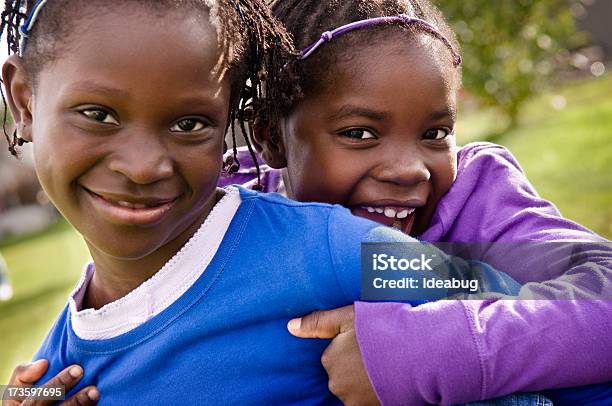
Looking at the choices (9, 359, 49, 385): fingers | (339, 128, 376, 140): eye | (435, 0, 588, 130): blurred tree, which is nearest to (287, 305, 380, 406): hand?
(339, 128, 376, 140): eye

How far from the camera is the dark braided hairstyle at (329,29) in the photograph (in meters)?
2.42

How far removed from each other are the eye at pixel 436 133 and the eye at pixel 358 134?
0.18 metres

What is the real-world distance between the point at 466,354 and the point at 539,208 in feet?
2.20

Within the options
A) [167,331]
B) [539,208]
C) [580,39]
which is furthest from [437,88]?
[580,39]

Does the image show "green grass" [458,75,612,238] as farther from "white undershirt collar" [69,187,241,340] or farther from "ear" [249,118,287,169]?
"white undershirt collar" [69,187,241,340]

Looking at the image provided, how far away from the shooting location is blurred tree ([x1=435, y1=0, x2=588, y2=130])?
9.34 metres

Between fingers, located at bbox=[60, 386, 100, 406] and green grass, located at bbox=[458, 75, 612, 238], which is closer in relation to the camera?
fingers, located at bbox=[60, 386, 100, 406]

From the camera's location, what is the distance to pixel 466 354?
185cm

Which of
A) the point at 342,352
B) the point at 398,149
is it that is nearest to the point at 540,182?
the point at 398,149

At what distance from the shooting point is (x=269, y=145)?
2.67 meters

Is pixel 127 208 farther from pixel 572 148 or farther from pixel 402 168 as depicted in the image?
pixel 572 148

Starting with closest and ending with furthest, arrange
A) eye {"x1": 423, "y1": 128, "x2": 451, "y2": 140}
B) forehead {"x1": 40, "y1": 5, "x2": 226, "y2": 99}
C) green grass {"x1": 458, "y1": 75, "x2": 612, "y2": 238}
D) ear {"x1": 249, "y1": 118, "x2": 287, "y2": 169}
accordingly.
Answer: forehead {"x1": 40, "y1": 5, "x2": 226, "y2": 99}, eye {"x1": 423, "y1": 128, "x2": 451, "y2": 140}, ear {"x1": 249, "y1": 118, "x2": 287, "y2": 169}, green grass {"x1": 458, "y1": 75, "x2": 612, "y2": 238}

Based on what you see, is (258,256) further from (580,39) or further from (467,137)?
(580,39)

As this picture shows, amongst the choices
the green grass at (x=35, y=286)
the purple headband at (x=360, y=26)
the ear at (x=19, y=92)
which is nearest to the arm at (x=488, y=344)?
the purple headband at (x=360, y=26)
